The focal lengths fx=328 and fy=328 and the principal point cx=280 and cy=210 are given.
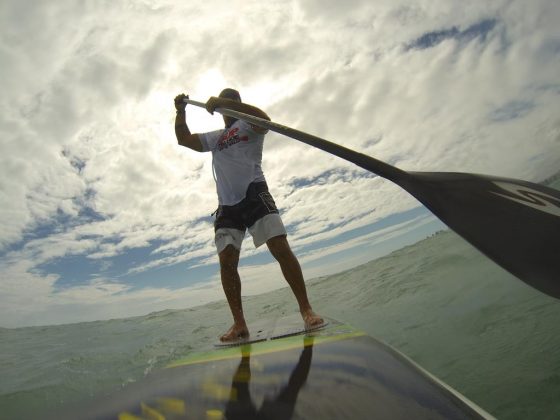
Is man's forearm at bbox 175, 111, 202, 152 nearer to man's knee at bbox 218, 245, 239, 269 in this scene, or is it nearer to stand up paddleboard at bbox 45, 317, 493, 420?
man's knee at bbox 218, 245, 239, 269

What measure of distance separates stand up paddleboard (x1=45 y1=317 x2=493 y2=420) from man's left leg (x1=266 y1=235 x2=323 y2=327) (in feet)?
3.12

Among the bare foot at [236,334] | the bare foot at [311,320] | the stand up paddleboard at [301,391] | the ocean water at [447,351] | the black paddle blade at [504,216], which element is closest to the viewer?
the stand up paddleboard at [301,391]

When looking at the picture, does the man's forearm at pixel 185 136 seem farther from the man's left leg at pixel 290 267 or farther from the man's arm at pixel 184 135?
the man's left leg at pixel 290 267

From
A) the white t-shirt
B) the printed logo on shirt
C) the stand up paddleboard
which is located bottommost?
the stand up paddleboard

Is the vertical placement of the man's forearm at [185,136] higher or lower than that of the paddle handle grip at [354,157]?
higher

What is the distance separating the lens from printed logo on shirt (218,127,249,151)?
3.10m

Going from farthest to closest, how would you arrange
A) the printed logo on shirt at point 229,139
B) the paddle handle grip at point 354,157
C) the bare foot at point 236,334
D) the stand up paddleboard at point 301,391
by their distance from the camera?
the printed logo on shirt at point 229,139
the bare foot at point 236,334
the paddle handle grip at point 354,157
the stand up paddleboard at point 301,391

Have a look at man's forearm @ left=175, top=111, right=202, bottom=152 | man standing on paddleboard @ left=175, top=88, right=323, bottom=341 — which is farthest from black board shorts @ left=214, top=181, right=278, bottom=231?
man's forearm @ left=175, top=111, right=202, bottom=152

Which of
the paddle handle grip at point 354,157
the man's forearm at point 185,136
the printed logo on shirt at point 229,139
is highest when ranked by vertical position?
the man's forearm at point 185,136

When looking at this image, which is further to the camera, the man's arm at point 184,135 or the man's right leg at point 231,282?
the man's arm at point 184,135

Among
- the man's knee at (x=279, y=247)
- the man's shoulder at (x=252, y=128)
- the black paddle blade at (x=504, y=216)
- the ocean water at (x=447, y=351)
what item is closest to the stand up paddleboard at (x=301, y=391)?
the ocean water at (x=447, y=351)

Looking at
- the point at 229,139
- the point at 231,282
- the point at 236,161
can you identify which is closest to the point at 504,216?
the point at 231,282

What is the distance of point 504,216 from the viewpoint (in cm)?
125

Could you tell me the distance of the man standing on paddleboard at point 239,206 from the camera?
107 inches
